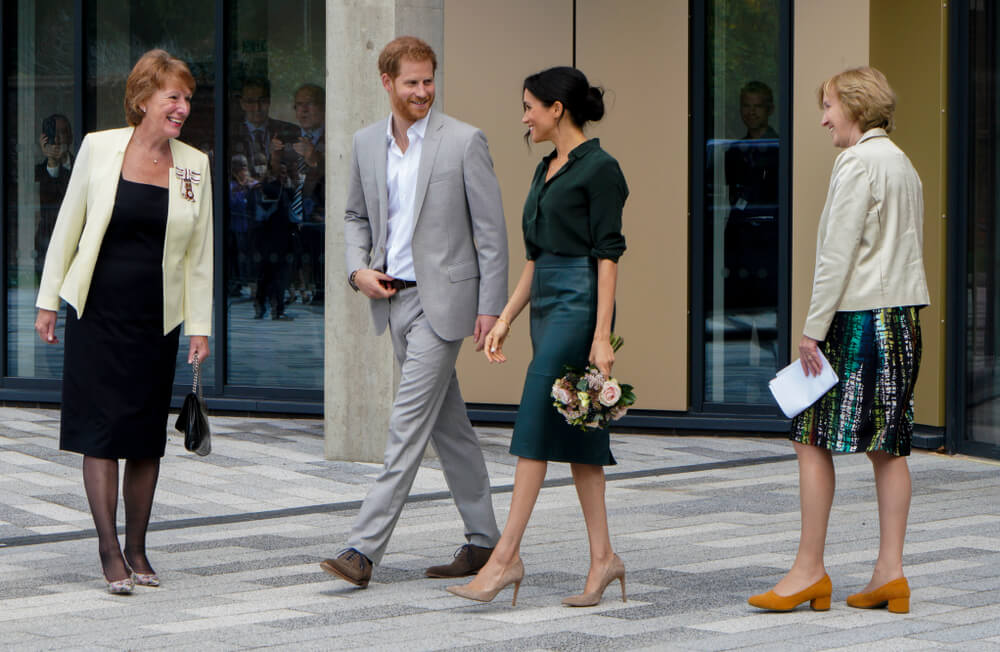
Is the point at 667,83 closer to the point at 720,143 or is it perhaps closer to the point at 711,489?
the point at 720,143

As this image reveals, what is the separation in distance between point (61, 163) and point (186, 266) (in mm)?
6752

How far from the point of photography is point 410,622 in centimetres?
530

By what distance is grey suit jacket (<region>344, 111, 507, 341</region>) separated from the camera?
5.94m

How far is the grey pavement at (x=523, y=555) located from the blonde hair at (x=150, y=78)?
1794mm

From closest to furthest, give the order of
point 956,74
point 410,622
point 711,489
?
point 410,622 < point 711,489 < point 956,74

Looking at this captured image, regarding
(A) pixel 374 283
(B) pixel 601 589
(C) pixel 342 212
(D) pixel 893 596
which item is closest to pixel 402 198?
(A) pixel 374 283

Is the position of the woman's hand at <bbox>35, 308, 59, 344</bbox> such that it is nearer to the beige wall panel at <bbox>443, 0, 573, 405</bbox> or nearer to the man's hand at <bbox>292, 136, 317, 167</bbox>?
the beige wall panel at <bbox>443, 0, 573, 405</bbox>

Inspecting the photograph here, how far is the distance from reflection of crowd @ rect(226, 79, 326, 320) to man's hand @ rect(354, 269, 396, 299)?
5697 millimetres

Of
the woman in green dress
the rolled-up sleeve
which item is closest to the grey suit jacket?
the woman in green dress

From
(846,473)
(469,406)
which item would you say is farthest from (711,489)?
(469,406)

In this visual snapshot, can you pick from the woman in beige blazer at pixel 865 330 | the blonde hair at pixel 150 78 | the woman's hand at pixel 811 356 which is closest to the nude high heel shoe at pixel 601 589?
Result: the woman in beige blazer at pixel 865 330

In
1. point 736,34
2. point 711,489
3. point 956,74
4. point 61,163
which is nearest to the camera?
point 711,489

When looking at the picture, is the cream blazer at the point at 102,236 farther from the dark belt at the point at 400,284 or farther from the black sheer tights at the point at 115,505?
the dark belt at the point at 400,284

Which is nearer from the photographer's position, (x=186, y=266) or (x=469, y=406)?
(x=186, y=266)
